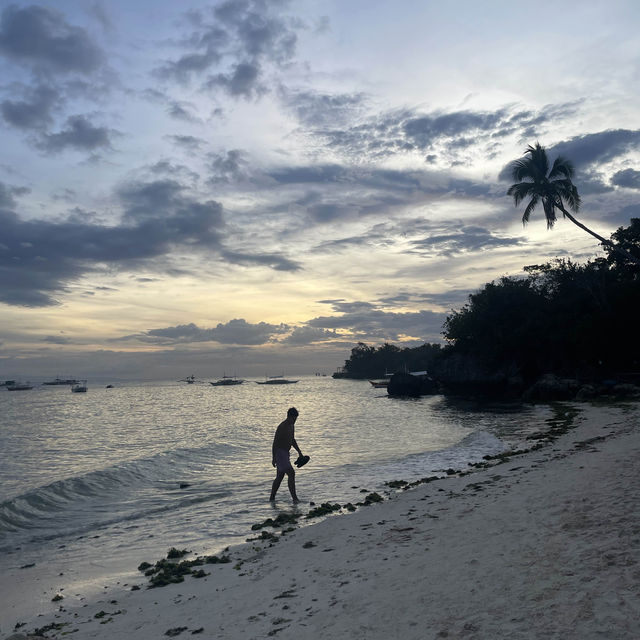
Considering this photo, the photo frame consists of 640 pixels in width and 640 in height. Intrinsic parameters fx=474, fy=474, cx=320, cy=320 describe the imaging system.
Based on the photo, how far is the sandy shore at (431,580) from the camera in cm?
426

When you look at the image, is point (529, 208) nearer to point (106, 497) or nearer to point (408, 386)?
point (106, 497)

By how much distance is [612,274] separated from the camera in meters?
53.2

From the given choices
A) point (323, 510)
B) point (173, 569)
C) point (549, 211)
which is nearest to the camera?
point (173, 569)

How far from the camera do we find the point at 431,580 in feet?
17.5

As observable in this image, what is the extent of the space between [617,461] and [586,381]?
41989mm

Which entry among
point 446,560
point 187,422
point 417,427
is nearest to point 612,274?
point 417,427

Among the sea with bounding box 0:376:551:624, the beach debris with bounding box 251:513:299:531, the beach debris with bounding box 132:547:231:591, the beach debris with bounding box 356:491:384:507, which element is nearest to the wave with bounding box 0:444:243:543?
the sea with bounding box 0:376:551:624

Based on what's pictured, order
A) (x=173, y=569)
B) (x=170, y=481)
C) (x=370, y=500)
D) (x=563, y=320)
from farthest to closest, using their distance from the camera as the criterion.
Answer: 1. (x=563, y=320)
2. (x=170, y=481)
3. (x=370, y=500)
4. (x=173, y=569)

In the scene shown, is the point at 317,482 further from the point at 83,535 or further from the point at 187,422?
the point at 187,422

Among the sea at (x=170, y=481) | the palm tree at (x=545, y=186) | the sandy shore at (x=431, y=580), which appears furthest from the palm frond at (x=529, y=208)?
the sandy shore at (x=431, y=580)

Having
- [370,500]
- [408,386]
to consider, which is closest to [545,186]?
[370,500]

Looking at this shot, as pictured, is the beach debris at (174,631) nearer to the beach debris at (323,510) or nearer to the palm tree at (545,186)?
the beach debris at (323,510)

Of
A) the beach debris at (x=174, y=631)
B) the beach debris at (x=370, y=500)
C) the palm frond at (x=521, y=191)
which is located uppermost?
the palm frond at (x=521, y=191)

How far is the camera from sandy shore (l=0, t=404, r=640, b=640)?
4.26 metres
